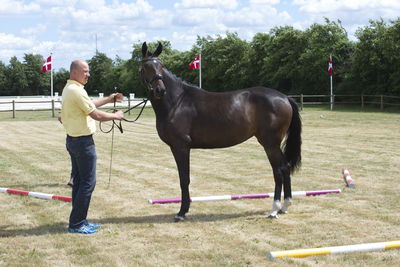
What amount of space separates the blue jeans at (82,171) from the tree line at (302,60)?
3061 centimetres

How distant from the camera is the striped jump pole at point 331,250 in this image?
15.9 ft

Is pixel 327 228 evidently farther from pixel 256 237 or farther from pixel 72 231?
pixel 72 231

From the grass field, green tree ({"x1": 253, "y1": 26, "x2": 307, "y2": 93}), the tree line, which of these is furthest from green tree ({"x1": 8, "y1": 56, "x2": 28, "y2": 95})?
the grass field

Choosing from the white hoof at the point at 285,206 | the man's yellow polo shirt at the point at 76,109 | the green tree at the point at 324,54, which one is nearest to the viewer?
the man's yellow polo shirt at the point at 76,109

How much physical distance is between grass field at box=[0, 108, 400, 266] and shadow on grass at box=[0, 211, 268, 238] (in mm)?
14

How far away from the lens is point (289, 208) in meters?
7.13

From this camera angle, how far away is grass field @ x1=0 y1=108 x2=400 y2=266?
511cm

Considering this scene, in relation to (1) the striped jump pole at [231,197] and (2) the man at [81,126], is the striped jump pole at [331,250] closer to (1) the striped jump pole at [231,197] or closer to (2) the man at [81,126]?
(2) the man at [81,126]

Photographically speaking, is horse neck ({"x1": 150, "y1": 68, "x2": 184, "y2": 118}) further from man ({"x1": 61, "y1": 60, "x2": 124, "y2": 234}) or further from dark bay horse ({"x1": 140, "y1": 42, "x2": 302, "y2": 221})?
man ({"x1": 61, "y1": 60, "x2": 124, "y2": 234})

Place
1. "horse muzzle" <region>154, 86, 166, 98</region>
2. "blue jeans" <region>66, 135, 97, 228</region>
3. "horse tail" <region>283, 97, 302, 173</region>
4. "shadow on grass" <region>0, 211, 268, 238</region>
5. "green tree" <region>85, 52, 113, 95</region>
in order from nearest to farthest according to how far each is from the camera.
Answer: "blue jeans" <region>66, 135, 97, 228</region> < "shadow on grass" <region>0, 211, 268, 238</region> < "horse muzzle" <region>154, 86, 166, 98</region> < "horse tail" <region>283, 97, 302, 173</region> < "green tree" <region>85, 52, 113, 95</region>

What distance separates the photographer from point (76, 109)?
18.8ft

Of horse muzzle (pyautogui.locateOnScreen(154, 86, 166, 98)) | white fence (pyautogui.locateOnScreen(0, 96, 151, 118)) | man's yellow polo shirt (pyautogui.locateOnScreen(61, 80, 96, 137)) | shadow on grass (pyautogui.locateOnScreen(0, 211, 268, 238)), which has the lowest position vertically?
shadow on grass (pyautogui.locateOnScreen(0, 211, 268, 238))

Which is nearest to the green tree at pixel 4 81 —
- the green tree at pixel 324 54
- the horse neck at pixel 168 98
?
the green tree at pixel 324 54

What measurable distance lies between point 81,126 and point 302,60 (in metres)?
37.7
